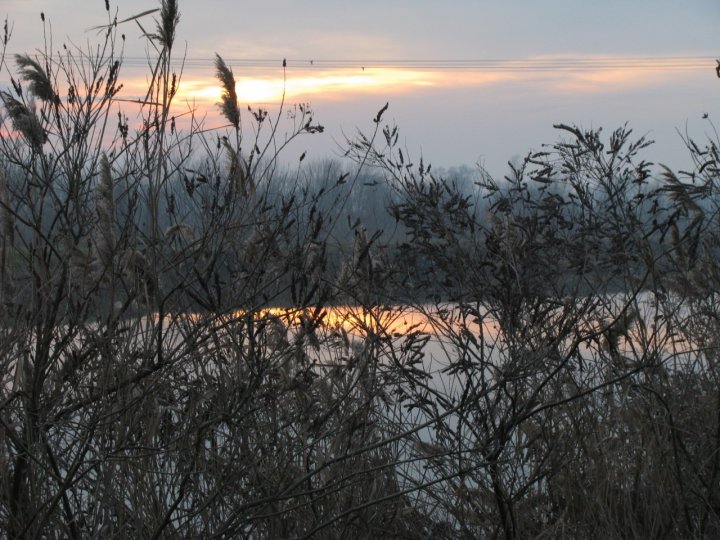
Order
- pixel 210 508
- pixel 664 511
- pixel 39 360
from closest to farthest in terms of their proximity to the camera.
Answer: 1. pixel 39 360
2. pixel 210 508
3. pixel 664 511

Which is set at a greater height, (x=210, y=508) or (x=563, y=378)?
(x=563, y=378)

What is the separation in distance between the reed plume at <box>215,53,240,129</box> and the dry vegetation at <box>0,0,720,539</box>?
0.01 metres

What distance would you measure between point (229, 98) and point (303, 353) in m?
1.32

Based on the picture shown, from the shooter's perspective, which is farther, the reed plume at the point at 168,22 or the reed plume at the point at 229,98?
the reed plume at the point at 229,98

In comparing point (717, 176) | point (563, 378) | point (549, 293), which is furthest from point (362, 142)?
point (717, 176)

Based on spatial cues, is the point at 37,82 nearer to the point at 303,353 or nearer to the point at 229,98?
the point at 229,98

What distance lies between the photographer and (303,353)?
14.4 feet

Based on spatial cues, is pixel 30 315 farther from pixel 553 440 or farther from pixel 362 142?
pixel 553 440

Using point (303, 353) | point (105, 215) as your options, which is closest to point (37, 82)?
point (105, 215)

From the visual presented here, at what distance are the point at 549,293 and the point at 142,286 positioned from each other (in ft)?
7.82

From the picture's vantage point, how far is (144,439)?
11.2 feet

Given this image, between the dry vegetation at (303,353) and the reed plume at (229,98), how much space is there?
0.04ft

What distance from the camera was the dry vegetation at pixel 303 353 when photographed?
10.7ft

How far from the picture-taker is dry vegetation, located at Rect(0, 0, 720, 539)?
3260 millimetres
